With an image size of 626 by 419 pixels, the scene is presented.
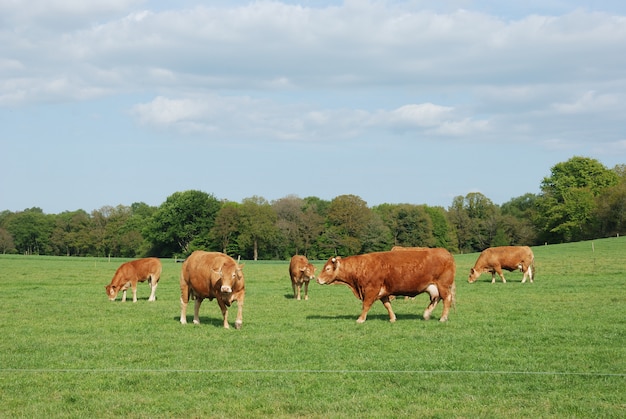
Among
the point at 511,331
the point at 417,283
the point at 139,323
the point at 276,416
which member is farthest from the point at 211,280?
the point at 276,416

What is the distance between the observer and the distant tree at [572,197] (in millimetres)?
96688

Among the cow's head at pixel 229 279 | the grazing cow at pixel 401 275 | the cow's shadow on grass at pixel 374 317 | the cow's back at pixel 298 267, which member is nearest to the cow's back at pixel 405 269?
the grazing cow at pixel 401 275

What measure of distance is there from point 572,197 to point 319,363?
94042mm

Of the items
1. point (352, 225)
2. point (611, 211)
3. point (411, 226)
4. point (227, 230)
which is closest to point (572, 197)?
point (611, 211)

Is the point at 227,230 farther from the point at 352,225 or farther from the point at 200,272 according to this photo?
the point at 200,272

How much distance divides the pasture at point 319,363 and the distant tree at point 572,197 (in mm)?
81834

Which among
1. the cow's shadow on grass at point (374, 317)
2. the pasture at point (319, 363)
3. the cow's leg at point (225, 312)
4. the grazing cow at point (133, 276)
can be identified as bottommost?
the pasture at point (319, 363)

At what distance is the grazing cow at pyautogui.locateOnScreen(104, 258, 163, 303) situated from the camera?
81.0 ft

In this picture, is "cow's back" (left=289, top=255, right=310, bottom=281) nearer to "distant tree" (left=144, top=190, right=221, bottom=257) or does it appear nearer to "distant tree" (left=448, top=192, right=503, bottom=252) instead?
"distant tree" (left=144, top=190, right=221, bottom=257)

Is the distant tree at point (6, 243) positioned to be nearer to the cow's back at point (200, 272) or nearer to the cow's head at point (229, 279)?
the cow's back at point (200, 272)

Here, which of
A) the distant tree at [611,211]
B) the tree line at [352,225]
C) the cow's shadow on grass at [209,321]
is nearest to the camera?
the cow's shadow on grass at [209,321]

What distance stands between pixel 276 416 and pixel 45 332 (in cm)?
950

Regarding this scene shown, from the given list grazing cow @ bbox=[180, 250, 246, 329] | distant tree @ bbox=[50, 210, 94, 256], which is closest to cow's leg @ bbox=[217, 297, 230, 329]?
grazing cow @ bbox=[180, 250, 246, 329]

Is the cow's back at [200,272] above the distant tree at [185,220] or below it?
below
